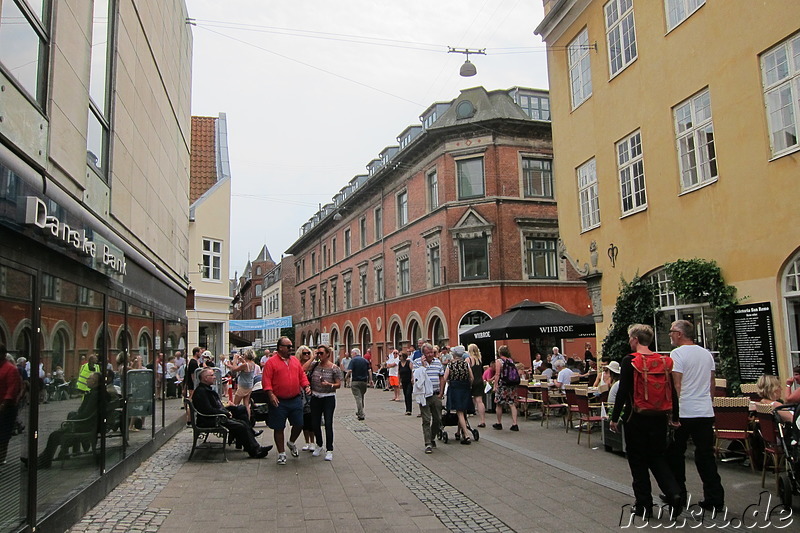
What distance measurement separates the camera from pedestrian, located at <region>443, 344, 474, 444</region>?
38.1ft

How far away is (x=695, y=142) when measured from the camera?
38.0 ft

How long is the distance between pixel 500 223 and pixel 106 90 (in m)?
22.5

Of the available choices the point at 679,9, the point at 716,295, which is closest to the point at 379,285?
the point at 679,9

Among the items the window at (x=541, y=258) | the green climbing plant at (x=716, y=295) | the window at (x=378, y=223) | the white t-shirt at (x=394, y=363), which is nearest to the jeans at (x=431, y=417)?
the green climbing plant at (x=716, y=295)

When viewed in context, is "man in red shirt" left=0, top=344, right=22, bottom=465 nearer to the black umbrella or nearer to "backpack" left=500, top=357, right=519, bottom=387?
"backpack" left=500, top=357, right=519, bottom=387

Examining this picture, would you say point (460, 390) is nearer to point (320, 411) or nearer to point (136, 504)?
point (320, 411)

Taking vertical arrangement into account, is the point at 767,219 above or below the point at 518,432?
above

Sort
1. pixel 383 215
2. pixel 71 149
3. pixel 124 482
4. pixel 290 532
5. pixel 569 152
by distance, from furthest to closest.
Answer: pixel 383 215
pixel 569 152
pixel 124 482
pixel 71 149
pixel 290 532

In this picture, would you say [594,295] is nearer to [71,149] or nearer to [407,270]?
[71,149]

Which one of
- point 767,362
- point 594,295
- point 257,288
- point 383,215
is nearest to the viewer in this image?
point 767,362

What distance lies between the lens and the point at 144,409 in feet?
33.7

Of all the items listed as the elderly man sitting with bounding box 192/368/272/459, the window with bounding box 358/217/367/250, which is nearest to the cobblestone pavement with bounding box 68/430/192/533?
the elderly man sitting with bounding box 192/368/272/459

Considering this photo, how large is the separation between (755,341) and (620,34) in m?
7.29

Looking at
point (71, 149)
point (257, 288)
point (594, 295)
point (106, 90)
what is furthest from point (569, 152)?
point (257, 288)
